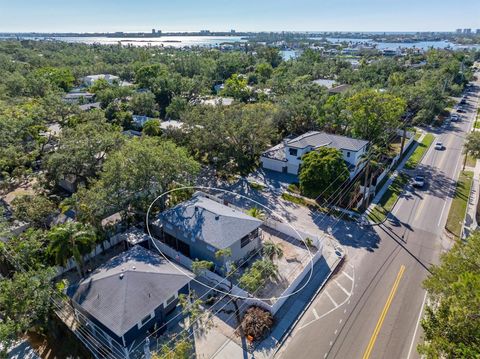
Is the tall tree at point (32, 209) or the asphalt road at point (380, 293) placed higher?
the tall tree at point (32, 209)

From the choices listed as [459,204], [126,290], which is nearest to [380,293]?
[126,290]

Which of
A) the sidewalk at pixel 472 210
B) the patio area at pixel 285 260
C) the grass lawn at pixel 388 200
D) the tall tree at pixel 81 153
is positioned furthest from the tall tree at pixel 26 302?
the sidewalk at pixel 472 210

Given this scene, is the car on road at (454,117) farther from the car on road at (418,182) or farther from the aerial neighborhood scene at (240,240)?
the car on road at (418,182)

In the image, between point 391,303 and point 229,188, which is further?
point 229,188

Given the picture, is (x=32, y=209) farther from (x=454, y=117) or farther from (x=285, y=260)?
(x=454, y=117)

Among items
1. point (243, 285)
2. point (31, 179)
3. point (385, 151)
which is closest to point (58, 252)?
point (243, 285)

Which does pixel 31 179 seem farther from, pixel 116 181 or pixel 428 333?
pixel 428 333

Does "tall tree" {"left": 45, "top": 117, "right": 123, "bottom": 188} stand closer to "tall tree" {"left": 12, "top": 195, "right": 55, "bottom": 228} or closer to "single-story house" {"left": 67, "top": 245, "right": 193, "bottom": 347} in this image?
"tall tree" {"left": 12, "top": 195, "right": 55, "bottom": 228}
